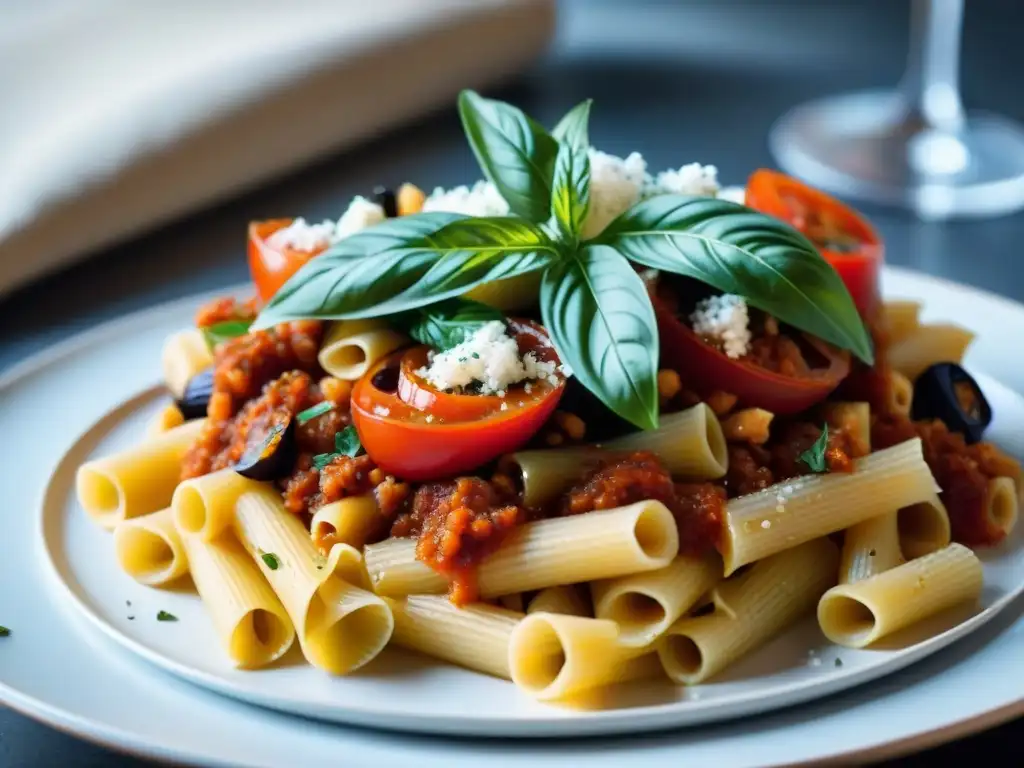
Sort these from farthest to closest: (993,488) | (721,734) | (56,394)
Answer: (56,394) < (993,488) < (721,734)

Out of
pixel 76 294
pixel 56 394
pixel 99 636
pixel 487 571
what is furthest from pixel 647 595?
pixel 76 294

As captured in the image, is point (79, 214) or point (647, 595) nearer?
point (647, 595)

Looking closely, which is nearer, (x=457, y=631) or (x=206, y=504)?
(x=457, y=631)

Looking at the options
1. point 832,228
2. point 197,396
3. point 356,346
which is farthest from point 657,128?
point 356,346

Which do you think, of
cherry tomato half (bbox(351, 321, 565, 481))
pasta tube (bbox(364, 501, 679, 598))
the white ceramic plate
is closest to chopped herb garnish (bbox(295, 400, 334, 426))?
cherry tomato half (bbox(351, 321, 565, 481))

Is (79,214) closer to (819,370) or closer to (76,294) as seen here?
(76,294)

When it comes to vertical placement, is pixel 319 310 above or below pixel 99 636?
above

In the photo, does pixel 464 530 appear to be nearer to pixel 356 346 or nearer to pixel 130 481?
pixel 356 346
